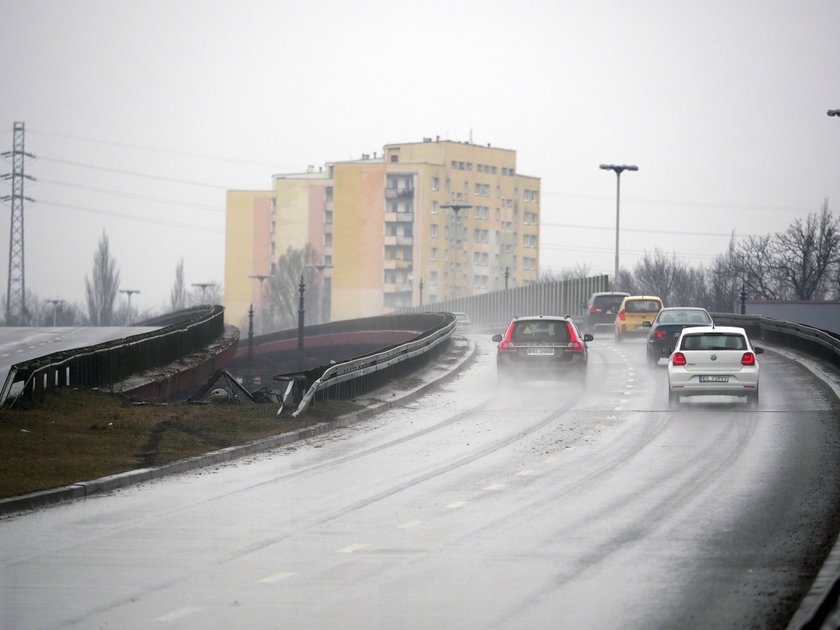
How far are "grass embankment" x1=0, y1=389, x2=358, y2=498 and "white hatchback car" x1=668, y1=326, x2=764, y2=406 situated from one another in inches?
243

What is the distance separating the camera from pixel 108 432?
2094 centimetres

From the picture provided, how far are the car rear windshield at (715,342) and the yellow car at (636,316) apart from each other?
76.3 feet

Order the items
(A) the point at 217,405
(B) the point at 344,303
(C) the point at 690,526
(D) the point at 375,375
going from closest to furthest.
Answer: (C) the point at 690,526 < (A) the point at 217,405 < (D) the point at 375,375 < (B) the point at 344,303

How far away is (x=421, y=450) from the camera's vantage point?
808 inches

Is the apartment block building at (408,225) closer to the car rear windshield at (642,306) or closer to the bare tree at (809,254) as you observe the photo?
the bare tree at (809,254)

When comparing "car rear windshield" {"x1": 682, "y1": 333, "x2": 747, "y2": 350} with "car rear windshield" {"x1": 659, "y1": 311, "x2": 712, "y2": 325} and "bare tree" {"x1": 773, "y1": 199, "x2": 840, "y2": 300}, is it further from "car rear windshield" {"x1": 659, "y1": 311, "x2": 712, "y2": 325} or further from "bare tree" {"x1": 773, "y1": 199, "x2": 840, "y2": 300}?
"bare tree" {"x1": 773, "y1": 199, "x2": 840, "y2": 300}

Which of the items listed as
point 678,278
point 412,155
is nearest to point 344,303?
point 412,155

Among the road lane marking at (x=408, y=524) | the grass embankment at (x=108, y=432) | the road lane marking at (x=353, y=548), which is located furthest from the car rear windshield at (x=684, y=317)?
the road lane marking at (x=353, y=548)

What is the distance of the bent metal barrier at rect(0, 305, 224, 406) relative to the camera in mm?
24266

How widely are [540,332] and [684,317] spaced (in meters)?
6.90

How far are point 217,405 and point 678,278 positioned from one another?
10991 centimetres

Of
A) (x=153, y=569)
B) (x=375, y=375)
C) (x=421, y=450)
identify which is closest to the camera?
(x=153, y=569)

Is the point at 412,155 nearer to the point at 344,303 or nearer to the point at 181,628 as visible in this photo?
the point at 344,303

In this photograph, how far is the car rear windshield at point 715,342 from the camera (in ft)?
88.6
